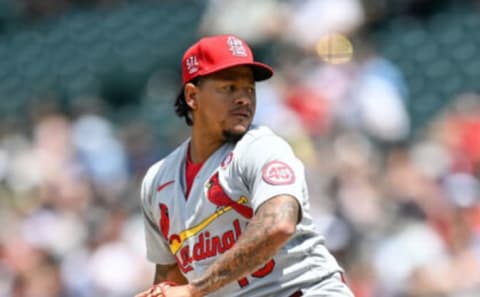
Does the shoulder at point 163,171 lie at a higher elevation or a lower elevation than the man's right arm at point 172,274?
higher

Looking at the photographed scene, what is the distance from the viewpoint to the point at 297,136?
8430 mm

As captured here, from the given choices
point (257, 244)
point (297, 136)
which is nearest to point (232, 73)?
point (257, 244)

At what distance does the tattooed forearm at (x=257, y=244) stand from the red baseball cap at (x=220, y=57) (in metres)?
0.60

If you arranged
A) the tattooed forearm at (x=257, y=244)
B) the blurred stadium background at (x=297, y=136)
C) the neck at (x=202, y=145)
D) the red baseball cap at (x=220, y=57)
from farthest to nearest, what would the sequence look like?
the blurred stadium background at (x=297, y=136) < the neck at (x=202, y=145) < the red baseball cap at (x=220, y=57) < the tattooed forearm at (x=257, y=244)

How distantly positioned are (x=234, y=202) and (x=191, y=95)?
20.1 inches

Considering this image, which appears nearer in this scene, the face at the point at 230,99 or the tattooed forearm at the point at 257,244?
the tattooed forearm at the point at 257,244

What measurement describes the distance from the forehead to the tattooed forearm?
615 mm

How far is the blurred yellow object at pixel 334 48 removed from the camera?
9.27 m

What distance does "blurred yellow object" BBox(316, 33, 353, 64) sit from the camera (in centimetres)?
927

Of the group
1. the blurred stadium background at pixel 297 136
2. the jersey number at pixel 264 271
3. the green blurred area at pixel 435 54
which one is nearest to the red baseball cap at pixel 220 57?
the jersey number at pixel 264 271

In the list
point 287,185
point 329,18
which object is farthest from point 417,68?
point 287,185

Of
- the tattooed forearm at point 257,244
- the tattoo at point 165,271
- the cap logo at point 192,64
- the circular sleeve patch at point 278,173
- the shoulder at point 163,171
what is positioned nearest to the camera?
the tattooed forearm at point 257,244

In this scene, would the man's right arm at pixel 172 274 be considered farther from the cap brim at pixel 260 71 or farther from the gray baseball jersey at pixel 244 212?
the cap brim at pixel 260 71

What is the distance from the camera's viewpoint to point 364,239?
7582 mm
